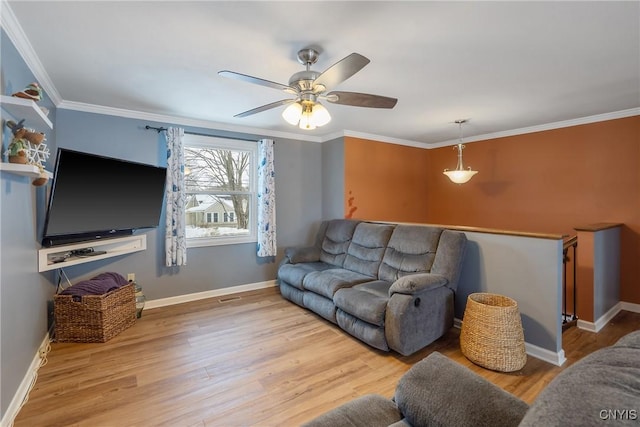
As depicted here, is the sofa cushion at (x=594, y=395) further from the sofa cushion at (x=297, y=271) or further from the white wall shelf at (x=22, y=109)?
the sofa cushion at (x=297, y=271)

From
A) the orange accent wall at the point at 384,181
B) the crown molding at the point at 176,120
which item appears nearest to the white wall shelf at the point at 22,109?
the crown molding at the point at 176,120

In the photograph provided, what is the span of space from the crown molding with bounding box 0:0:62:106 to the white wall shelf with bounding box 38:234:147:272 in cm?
144

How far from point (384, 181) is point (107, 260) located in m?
4.04

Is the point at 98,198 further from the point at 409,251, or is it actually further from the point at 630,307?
the point at 630,307

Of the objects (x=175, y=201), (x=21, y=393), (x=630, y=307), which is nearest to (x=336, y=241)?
(x=175, y=201)

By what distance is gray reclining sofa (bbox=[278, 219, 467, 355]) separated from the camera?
2.46 m

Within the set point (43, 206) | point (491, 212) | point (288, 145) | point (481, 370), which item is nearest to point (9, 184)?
point (43, 206)

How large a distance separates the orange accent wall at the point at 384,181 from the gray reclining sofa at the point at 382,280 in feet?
2.17

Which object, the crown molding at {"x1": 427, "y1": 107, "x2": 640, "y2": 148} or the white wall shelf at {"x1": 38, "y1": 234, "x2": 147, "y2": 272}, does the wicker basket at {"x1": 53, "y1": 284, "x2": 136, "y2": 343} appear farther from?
the crown molding at {"x1": 427, "y1": 107, "x2": 640, "y2": 148}

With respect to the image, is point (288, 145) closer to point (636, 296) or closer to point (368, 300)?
point (368, 300)

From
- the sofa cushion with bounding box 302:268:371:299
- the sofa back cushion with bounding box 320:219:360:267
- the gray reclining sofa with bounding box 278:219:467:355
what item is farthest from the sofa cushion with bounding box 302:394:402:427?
the sofa back cushion with bounding box 320:219:360:267


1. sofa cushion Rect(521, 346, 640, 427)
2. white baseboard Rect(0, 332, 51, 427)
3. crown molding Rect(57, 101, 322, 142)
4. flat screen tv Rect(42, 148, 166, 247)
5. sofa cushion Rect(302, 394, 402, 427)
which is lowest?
white baseboard Rect(0, 332, 51, 427)

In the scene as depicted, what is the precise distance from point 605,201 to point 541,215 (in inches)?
26.9

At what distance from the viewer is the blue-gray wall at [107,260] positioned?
1.84 m
